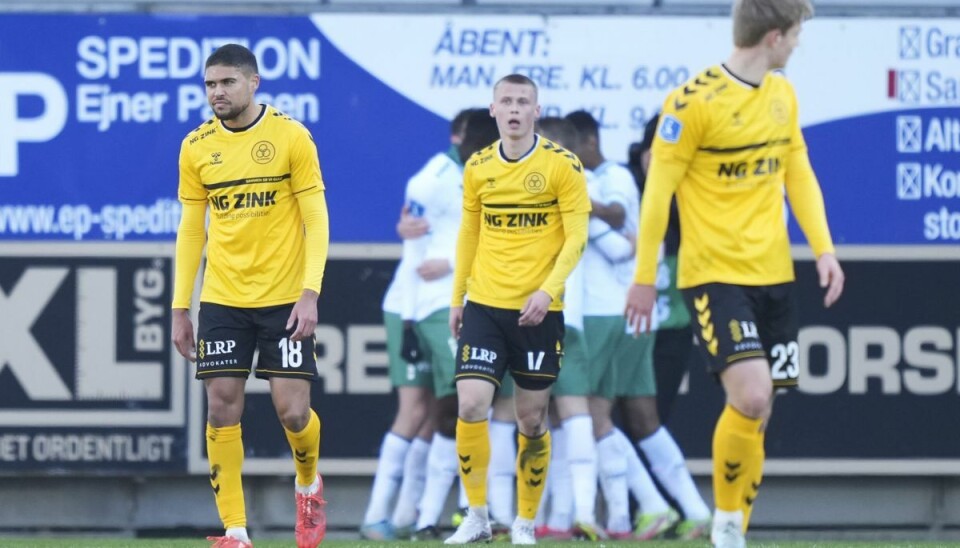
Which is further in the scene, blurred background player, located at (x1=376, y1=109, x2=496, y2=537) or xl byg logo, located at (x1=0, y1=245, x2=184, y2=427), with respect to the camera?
xl byg logo, located at (x1=0, y1=245, x2=184, y2=427)

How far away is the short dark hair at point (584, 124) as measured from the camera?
10.2 metres

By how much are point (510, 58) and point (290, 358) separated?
3.56 m

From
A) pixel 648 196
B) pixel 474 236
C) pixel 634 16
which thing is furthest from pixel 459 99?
pixel 648 196

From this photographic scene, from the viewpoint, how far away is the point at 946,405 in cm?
1042

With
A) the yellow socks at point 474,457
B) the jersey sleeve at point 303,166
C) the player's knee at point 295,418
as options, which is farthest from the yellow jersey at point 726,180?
the yellow socks at point 474,457

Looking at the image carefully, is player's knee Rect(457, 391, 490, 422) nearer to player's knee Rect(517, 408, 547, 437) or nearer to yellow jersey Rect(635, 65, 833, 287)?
player's knee Rect(517, 408, 547, 437)

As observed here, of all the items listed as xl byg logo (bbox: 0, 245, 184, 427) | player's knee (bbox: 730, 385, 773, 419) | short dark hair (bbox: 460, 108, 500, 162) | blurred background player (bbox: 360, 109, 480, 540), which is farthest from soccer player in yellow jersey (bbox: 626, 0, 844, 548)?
xl byg logo (bbox: 0, 245, 184, 427)

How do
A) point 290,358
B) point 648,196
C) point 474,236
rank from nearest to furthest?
point 648,196 < point 290,358 < point 474,236

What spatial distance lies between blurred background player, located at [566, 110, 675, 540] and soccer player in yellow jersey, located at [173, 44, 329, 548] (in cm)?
310

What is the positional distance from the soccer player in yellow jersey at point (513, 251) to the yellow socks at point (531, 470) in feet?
0.47

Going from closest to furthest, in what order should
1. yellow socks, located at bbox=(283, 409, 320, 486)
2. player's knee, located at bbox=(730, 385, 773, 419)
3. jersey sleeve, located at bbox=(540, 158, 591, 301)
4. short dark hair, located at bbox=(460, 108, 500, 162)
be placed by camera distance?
player's knee, located at bbox=(730, 385, 773, 419) → yellow socks, located at bbox=(283, 409, 320, 486) → jersey sleeve, located at bbox=(540, 158, 591, 301) → short dark hair, located at bbox=(460, 108, 500, 162)

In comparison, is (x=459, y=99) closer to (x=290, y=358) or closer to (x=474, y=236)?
(x=474, y=236)

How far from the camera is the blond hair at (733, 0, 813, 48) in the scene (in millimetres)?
6371

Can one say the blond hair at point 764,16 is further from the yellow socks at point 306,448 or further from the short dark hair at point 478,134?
the short dark hair at point 478,134
